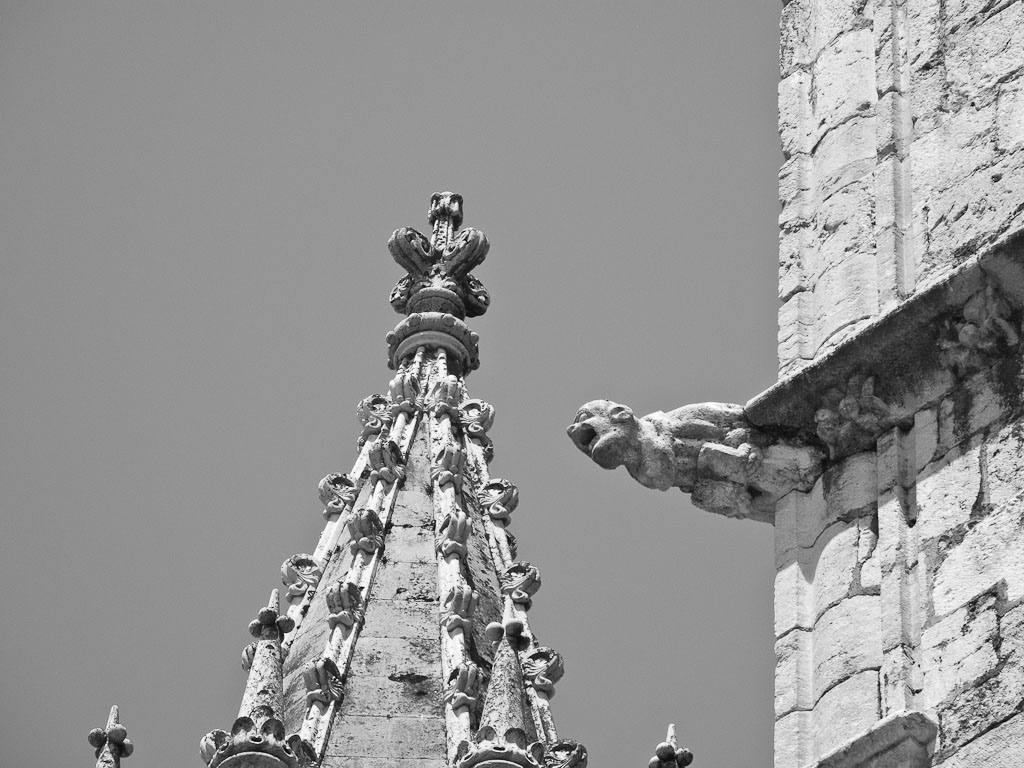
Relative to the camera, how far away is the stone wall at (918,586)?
798cm

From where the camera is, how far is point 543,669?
17469mm

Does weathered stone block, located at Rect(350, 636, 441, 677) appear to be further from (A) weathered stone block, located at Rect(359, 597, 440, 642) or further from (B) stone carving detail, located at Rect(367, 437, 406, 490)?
(B) stone carving detail, located at Rect(367, 437, 406, 490)

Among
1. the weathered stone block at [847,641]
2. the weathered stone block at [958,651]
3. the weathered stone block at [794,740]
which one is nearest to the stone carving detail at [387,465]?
the weathered stone block at [847,641]

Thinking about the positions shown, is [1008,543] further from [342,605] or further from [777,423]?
[342,605]

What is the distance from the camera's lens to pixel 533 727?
16.8m

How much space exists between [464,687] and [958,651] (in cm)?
885

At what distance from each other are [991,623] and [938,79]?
2.29 m

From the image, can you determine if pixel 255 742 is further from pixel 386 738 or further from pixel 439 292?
pixel 439 292

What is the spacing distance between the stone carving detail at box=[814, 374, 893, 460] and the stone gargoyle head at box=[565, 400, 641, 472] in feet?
1.96

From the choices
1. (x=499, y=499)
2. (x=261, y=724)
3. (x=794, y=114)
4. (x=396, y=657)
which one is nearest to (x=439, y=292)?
(x=499, y=499)

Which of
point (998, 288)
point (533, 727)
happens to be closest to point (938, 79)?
point (998, 288)

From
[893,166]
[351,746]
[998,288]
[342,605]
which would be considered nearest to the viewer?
[998,288]

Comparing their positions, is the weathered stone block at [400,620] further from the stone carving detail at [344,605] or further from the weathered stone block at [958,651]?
the weathered stone block at [958,651]

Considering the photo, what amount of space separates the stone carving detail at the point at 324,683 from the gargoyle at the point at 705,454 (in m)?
8.00
